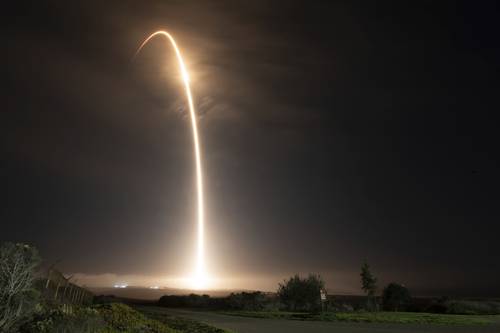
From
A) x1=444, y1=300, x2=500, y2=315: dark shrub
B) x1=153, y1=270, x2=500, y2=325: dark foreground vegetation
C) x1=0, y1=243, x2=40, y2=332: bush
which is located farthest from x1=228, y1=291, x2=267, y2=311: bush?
x1=0, y1=243, x2=40, y2=332: bush

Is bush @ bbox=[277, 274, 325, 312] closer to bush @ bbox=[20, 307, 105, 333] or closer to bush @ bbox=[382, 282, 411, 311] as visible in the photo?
bush @ bbox=[382, 282, 411, 311]

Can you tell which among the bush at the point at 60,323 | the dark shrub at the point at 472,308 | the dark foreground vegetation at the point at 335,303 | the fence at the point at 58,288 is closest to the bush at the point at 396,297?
the dark foreground vegetation at the point at 335,303

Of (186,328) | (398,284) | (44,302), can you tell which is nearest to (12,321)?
(44,302)

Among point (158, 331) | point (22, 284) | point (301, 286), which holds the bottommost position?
point (158, 331)

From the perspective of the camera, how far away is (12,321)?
12.6 meters

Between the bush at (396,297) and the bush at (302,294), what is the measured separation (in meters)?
13.4

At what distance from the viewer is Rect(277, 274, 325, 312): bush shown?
53003 millimetres

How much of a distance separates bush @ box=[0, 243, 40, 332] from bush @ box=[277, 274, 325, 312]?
43.5 metres

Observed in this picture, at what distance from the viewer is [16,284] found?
13.5 m


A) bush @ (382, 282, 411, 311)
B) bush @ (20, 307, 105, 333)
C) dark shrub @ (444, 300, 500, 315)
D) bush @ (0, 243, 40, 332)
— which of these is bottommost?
bush @ (20, 307, 105, 333)

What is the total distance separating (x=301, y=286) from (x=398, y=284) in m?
17.2

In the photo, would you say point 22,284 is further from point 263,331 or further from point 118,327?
point 263,331

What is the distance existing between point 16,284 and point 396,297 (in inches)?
2228

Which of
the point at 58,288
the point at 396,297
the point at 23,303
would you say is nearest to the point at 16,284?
the point at 23,303
